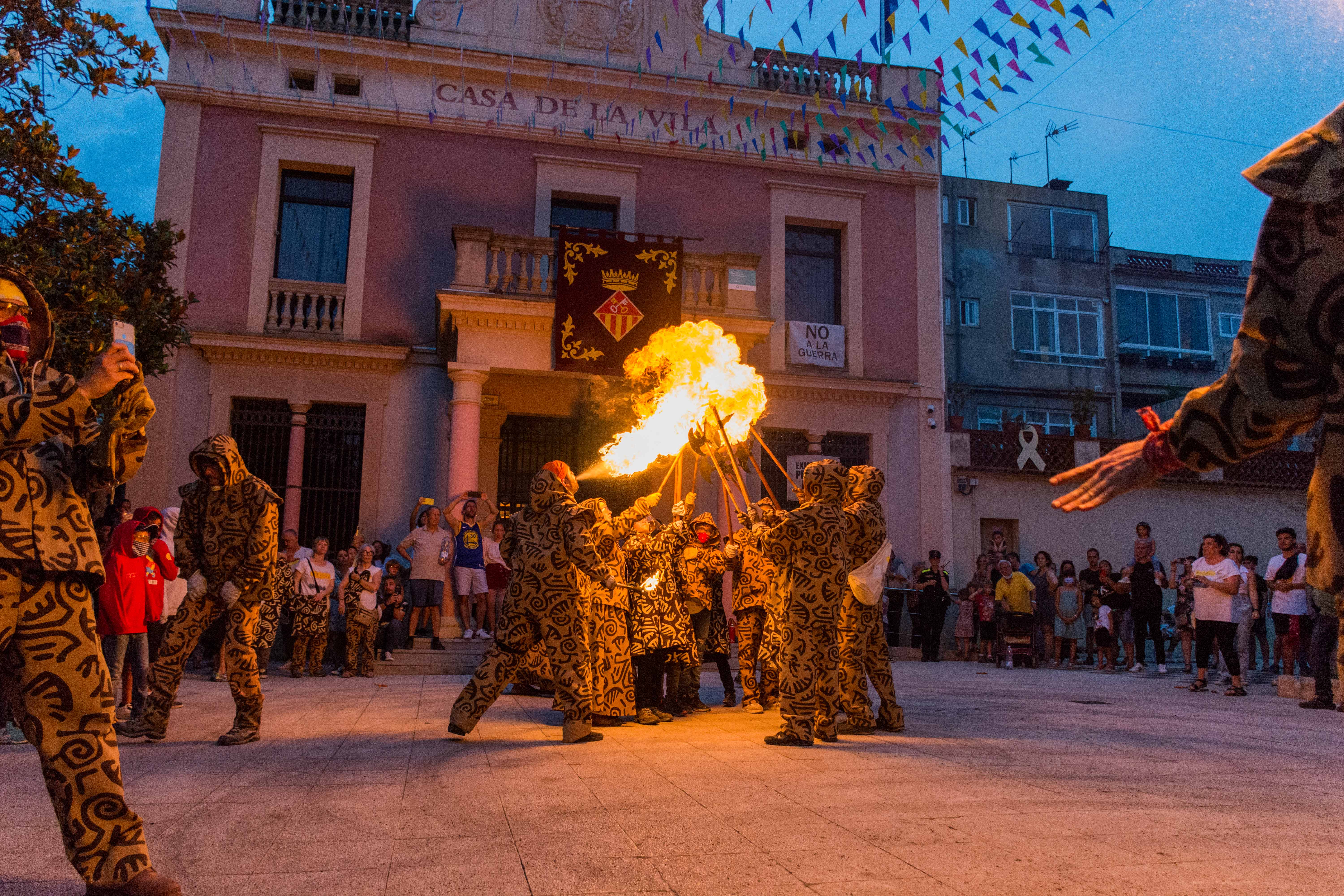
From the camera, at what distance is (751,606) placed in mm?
9203

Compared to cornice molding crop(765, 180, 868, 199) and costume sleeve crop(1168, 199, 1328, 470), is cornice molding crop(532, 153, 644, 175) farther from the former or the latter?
costume sleeve crop(1168, 199, 1328, 470)

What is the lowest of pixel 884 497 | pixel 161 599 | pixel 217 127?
pixel 161 599

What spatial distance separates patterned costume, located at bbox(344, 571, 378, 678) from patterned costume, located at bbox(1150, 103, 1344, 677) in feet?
35.6

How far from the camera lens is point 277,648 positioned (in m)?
13.9

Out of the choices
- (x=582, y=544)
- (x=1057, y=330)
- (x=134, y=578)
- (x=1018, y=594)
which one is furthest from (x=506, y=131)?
(x=1057, y=330)

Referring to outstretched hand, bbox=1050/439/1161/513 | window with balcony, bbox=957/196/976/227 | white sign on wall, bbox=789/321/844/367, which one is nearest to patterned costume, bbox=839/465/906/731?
outstretched hand, bbox=1050/439/1161/513

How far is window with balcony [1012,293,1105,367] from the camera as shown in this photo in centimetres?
2998

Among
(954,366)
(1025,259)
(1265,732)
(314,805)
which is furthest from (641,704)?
(1025,259)

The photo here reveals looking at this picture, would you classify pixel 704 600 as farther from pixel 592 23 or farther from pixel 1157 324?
pixel 1157 324

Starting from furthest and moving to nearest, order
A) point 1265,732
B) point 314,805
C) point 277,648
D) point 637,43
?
1. point 637,43
2. point 277,648
3. point 1265,732
4. point 314,805

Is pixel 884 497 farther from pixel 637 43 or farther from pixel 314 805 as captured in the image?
pixel 314 805

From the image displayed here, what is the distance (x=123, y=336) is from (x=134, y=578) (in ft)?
16.1

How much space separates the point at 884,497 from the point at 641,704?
10448 millimetres

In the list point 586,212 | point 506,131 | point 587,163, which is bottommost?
point 586,212
